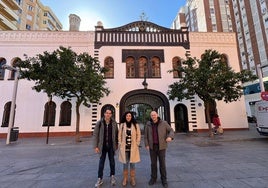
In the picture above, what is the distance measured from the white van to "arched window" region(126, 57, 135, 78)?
10.3m

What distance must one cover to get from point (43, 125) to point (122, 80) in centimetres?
833

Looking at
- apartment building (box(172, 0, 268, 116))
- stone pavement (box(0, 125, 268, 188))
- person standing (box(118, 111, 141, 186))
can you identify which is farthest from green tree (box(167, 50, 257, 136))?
apartment building (box(172, 0, 268, 116))

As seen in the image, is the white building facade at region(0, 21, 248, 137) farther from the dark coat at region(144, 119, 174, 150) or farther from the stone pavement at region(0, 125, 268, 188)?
the dark coat at region(144, 119, 174, 150)

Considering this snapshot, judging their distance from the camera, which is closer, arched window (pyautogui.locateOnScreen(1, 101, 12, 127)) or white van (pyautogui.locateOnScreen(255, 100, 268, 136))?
white van (pyautogui.locateOnScreen(255, 100, 268, 136))

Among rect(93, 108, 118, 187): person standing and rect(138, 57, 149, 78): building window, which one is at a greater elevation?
rect(138, 57, 149, 78): building window

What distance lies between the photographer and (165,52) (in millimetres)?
16359

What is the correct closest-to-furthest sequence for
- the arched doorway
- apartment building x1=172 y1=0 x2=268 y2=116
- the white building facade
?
the white building facade < the arched doorway < apartment building x1=172 y1=0 x2=268 y2=116

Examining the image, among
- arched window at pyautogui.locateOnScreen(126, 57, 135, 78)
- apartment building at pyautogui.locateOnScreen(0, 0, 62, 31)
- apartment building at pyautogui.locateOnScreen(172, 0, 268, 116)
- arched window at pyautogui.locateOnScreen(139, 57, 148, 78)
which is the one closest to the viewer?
arched window at pyautogui.locateOnScreen(126, 57, 135, 78)

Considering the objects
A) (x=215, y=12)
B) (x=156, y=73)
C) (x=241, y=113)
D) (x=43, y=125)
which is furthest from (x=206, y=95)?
(x=215, y=12)

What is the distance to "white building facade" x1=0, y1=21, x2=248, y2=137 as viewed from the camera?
14.6 m

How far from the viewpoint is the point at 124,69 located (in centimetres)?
1584

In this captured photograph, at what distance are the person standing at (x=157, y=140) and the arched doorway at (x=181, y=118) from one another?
12.2 metres

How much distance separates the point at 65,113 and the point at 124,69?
701 cm

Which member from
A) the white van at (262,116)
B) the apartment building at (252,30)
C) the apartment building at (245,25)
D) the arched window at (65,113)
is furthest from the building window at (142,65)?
the apartment building at (252,30)
